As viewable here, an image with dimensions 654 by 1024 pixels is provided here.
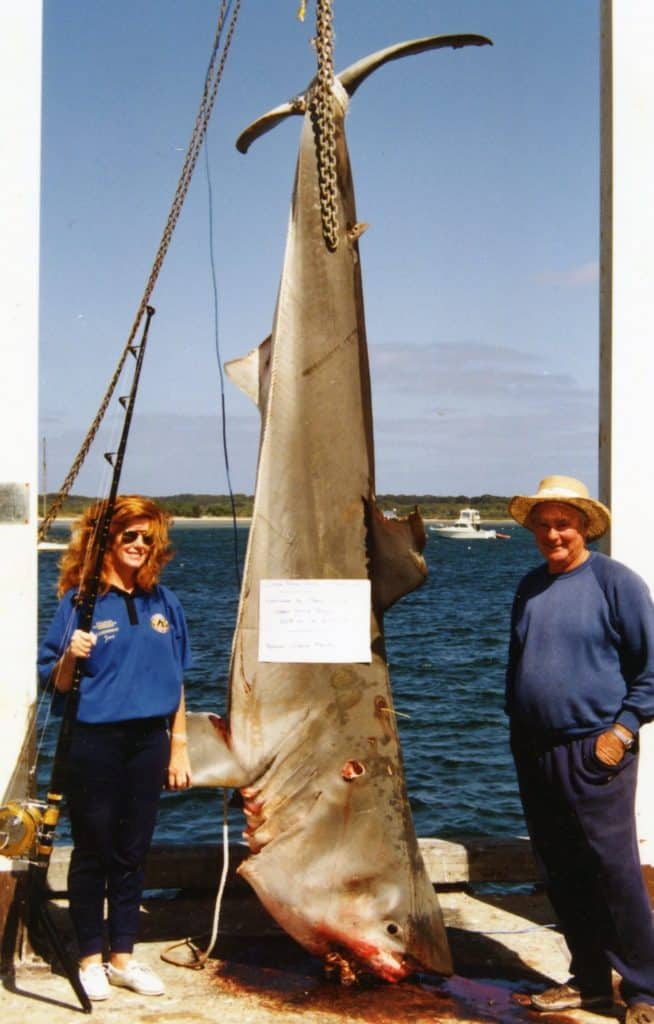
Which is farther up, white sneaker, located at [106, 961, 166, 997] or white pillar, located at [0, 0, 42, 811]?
white pillar, located at [0, 0, 42, 811]

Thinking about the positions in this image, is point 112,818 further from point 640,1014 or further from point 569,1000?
point 640,1014

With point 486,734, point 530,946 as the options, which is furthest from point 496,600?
point 530,946

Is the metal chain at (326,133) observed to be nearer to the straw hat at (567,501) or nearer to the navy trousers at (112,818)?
the straw hat at (567,501)

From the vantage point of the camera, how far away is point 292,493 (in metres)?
4.02

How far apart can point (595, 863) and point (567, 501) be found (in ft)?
3.87

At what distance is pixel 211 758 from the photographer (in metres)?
3.94

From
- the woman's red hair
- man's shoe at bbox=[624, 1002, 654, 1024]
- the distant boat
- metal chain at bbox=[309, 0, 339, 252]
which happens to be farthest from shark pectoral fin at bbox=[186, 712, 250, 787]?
the distant boat

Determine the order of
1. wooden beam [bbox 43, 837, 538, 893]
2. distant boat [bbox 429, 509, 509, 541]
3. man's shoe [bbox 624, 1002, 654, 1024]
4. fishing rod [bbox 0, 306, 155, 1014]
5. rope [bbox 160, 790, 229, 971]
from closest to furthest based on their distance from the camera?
man's shoe [bbox 624, 1002, 654, 1024]
fishing rod [bbox 0, 306, 155, 1014]
rope [bbox 160, 790, 229, 971]
wooden beam [bbox 43, 837, 538, 893]
distant boat [bbox 429, 509, 509, 541]

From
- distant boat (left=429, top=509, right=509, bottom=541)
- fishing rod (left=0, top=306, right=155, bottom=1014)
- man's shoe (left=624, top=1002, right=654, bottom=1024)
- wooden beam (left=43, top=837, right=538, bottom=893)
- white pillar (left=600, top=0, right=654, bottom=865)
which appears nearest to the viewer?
man's shoe (left=624, top=1002, right=654, bottom=1024)

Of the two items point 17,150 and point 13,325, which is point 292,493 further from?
point 17,150

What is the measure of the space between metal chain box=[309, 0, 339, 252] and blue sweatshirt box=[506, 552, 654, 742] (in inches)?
57.4

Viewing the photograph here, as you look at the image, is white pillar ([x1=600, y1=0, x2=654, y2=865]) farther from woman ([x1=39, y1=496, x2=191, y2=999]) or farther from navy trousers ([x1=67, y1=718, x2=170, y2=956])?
navy trousers ([x1=67, y1=718, x2=170, y2=956])

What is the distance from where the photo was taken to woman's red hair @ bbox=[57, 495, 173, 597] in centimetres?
392

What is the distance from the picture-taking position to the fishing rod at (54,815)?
373 centimetres
